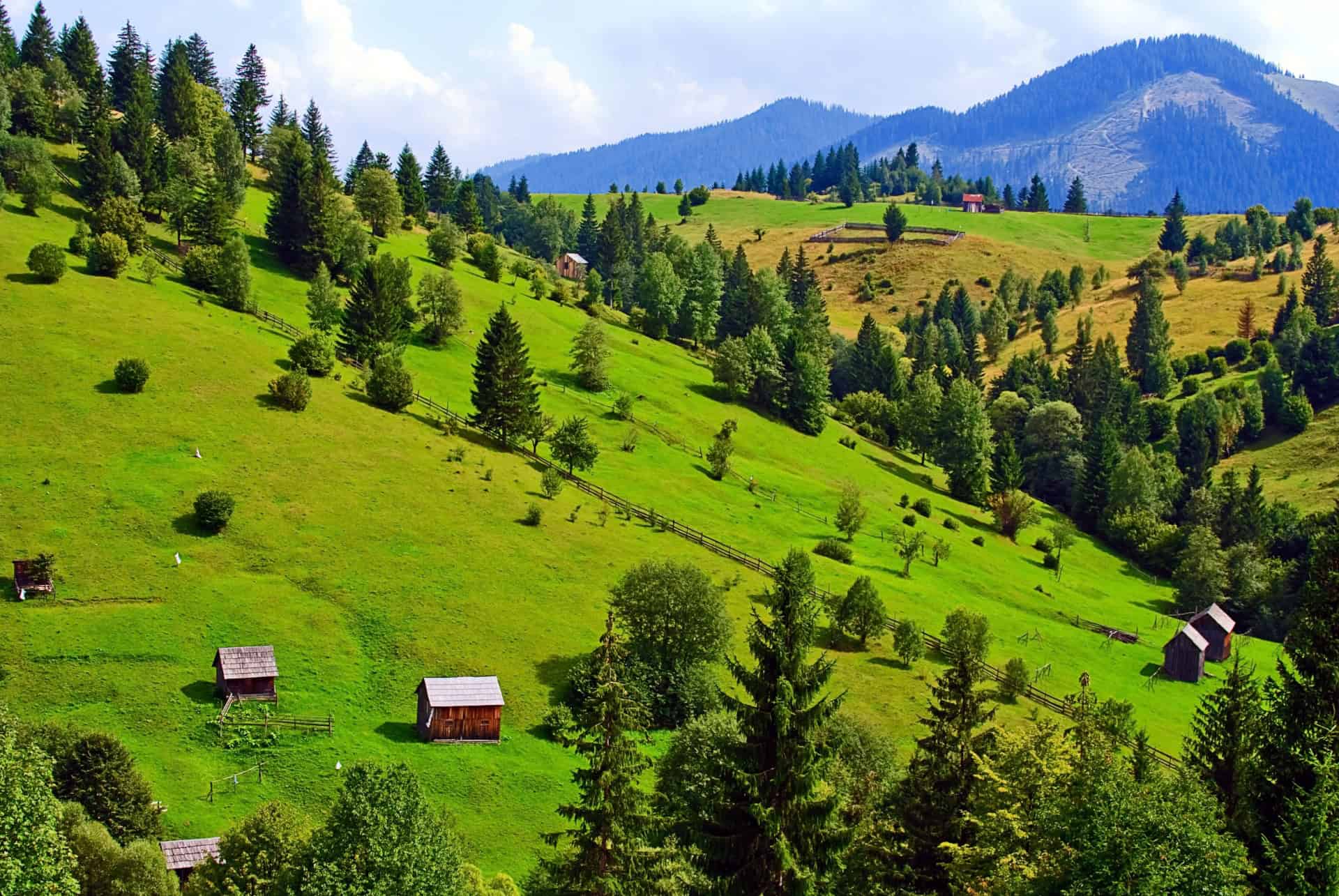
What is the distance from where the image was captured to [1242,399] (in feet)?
497

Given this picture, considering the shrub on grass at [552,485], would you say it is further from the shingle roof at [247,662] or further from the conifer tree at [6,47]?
the conifer tree at [6,47]

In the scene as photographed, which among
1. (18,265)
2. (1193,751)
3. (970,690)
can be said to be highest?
(18,265)

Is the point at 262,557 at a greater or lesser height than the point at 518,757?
greater

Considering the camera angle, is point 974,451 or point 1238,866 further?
point 974,451

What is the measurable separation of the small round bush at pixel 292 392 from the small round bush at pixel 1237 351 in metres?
143

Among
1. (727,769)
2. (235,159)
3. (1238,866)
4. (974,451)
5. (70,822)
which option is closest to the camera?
(1238,866)

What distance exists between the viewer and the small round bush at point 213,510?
66375mm

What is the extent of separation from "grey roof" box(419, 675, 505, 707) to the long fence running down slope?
788 inches

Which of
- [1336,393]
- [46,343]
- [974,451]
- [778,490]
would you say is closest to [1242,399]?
[1336,393]

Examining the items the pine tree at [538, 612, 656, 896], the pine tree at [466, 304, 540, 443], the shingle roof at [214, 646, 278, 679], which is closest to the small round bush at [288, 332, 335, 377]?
the pine tree at [466, 304, 540, 443]

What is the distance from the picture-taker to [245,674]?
5475 cm

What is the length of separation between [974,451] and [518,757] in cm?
8318

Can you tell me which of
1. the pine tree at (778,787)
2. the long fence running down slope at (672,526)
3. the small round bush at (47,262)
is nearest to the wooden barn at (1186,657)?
the long fence running down slope at (672,526)

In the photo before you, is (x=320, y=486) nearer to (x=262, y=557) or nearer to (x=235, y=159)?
(x=262, y=557)
